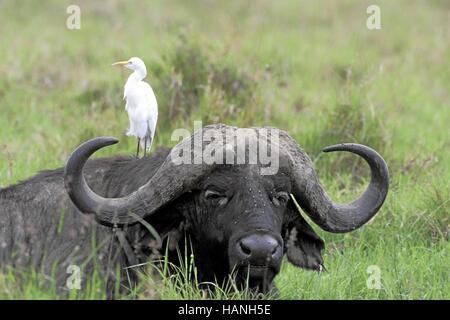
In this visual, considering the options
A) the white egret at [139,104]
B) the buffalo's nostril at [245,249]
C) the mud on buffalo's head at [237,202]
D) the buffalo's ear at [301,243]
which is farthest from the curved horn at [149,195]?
the white egret at [139,104]

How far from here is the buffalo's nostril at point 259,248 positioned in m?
4.77

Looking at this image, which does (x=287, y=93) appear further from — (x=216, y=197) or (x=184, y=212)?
(x=216, y=197)

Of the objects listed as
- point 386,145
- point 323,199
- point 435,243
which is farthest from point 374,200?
point 386,145

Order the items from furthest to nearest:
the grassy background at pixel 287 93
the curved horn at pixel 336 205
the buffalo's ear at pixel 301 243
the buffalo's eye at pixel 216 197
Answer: the grassy background at pixel 287 93, the buffalo's ear at pixel 301 243, the curved horn at pixel 336 205, the buffalo's eye at pixel 216 197

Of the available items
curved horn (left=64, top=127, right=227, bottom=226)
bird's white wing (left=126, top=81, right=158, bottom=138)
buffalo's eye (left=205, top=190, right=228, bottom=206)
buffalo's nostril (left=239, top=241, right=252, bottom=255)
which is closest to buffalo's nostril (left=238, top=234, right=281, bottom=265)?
buffalo's nostril (left=239, top=241, right=252, bottom=255)

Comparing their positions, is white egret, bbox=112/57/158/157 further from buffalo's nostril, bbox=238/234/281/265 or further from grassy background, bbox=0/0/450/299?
buffalo's nostril, bbox=238/234/281/265

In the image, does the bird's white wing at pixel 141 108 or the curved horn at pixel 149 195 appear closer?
the curved horn at pixel 149 195

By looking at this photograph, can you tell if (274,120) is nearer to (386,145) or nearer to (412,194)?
(386,145)

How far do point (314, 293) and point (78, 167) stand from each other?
1344 millimetres

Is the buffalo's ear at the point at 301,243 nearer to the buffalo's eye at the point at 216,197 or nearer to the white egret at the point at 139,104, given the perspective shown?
the buffalo's eye at the point at 216,197

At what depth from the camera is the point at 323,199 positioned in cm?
548

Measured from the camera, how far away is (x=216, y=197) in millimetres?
Answer: 5164

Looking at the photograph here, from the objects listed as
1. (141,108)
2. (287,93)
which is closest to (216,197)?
(141,108)

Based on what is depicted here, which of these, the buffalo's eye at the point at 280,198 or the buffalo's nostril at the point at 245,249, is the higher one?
the buffalo's eye at the point at 280,198
